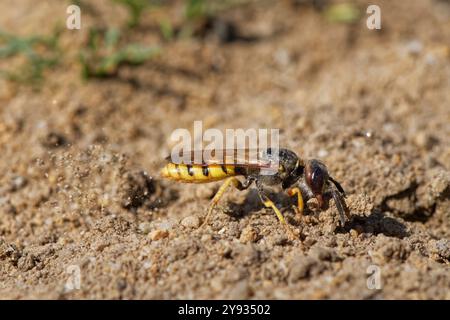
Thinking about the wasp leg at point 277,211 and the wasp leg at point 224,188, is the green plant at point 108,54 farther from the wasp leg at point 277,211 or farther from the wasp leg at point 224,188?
the wasp leg at point 277,211

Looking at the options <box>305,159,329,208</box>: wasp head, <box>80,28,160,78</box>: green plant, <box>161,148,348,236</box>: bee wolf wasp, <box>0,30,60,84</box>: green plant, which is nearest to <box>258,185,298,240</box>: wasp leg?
<box>161,148,348,236</box>: bee wolf wasp

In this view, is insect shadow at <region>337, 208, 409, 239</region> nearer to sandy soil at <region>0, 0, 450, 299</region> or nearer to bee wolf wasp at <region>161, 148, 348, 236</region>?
sandy soil at <region>0, 0, 450, 299</region>

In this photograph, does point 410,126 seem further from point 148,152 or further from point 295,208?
point 148,152

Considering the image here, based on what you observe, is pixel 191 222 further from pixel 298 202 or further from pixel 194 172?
pixel 298 202
